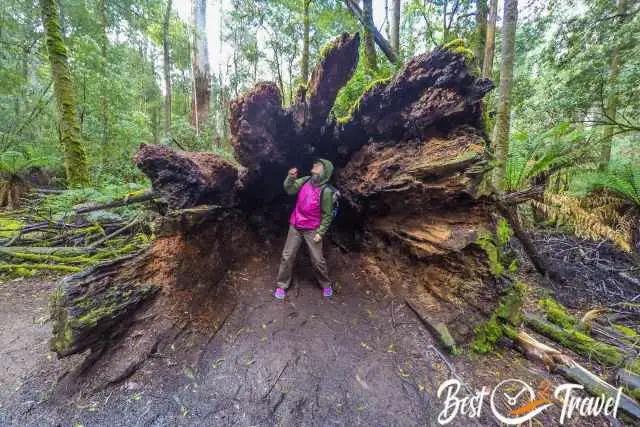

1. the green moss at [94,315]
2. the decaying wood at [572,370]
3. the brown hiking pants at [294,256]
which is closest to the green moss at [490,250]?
the decaying wood at [572,370]

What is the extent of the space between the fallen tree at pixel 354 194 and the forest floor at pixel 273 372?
0.25 metres

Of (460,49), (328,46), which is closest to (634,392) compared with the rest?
(460,49)

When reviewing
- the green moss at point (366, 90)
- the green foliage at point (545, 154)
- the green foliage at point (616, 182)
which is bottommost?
the green foliage at point (616, 182)

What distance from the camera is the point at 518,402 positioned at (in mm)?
2393

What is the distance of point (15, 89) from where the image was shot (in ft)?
34.8

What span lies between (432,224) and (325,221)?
147 centimetres

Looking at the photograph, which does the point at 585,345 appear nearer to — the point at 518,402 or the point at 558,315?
the point at 558,315

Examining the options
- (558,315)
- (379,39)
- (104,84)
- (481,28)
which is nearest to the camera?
(558,315)

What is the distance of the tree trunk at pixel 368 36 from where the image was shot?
7.22 metres

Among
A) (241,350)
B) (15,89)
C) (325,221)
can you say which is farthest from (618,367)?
(15,89)

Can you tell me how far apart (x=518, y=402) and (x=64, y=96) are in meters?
10.3

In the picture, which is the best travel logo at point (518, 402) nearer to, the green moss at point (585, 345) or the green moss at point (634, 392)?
the green moss at point (634, 392)

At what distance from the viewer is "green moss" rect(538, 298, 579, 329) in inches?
140

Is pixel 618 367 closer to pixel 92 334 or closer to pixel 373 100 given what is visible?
pixel 373 100
